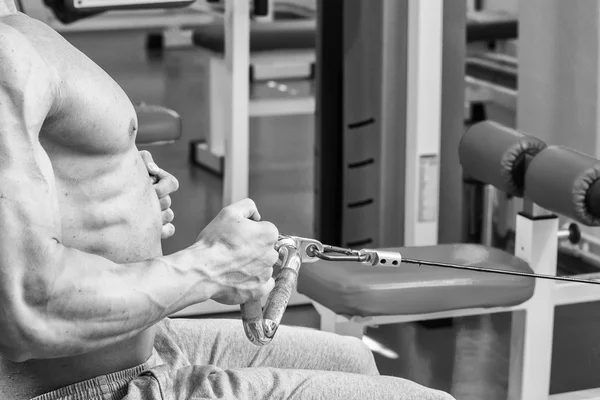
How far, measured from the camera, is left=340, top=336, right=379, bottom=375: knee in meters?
1.71

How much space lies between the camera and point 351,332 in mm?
2311

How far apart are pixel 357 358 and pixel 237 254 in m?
0.44

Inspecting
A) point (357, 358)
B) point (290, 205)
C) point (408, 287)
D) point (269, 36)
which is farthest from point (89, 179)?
point (269, 36)

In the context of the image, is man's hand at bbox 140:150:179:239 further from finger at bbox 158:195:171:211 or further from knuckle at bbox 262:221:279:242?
knuckle at bbox 262:221:279:242

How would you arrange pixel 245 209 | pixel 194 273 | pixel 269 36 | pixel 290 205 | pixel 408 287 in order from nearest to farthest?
pixel 194 273, pixel 245 209, pixel 408 287, pixel 290 205, pixel 269 36

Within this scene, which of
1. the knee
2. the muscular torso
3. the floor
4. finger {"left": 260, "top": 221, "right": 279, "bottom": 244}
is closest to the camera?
the muscular torso

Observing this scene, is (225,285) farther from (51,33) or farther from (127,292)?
(51,33)

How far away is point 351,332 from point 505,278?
0.36 m

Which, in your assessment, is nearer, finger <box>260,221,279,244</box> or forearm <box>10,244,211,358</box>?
forearm <box>10,244,211,358</box>

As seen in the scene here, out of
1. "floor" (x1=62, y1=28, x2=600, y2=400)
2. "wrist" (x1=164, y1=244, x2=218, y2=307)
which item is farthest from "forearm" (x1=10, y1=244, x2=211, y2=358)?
"floor" (x1=62, y1=28, x2=600, y2=400)

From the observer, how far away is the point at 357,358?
67.5 inches

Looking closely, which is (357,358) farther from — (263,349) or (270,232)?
(270,232)

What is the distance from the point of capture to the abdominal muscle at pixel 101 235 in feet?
4.40

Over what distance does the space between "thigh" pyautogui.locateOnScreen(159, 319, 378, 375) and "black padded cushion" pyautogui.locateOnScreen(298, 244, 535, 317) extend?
19.1 inches
